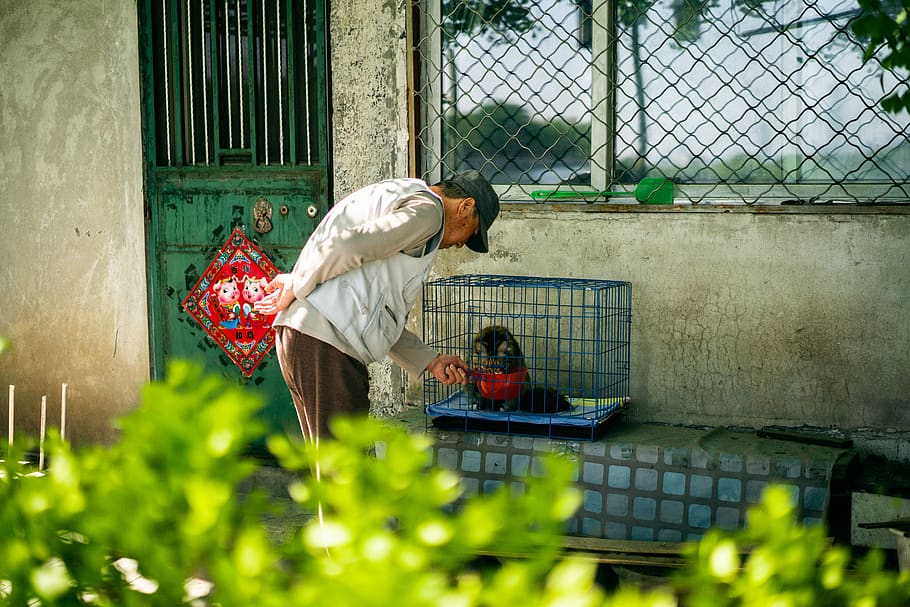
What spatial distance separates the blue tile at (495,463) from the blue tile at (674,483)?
26.2 inches

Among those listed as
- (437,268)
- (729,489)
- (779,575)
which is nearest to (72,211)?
(437,268)

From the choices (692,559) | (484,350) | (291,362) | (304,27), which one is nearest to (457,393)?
(484,350)

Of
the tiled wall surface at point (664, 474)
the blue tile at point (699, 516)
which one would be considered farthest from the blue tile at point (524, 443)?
the blue tile at point (699, 516)

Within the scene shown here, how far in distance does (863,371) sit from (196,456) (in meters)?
3.74

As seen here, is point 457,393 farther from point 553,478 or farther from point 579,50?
point 553,478

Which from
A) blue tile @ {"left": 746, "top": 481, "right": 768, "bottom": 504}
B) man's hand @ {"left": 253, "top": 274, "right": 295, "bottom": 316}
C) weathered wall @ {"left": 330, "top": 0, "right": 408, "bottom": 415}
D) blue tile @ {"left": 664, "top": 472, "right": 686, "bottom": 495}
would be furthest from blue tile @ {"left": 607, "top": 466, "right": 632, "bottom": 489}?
weathered wall @ {"left": 330, "top": 0, "right": 408, "bottom": 415}

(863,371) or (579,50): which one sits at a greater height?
(579,50)

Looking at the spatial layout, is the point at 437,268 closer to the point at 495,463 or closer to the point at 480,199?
the point at 495,463

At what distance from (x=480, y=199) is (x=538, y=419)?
3.63 ft

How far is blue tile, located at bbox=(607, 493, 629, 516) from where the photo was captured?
3990mm

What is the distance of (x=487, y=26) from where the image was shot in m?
4.69

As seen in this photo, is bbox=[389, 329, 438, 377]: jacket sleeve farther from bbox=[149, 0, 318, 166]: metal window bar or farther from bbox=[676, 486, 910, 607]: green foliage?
bbox=[676, 486, 910, 607]: green foliage

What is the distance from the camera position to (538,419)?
162 inches

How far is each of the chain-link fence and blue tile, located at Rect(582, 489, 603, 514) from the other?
55.7 inches
